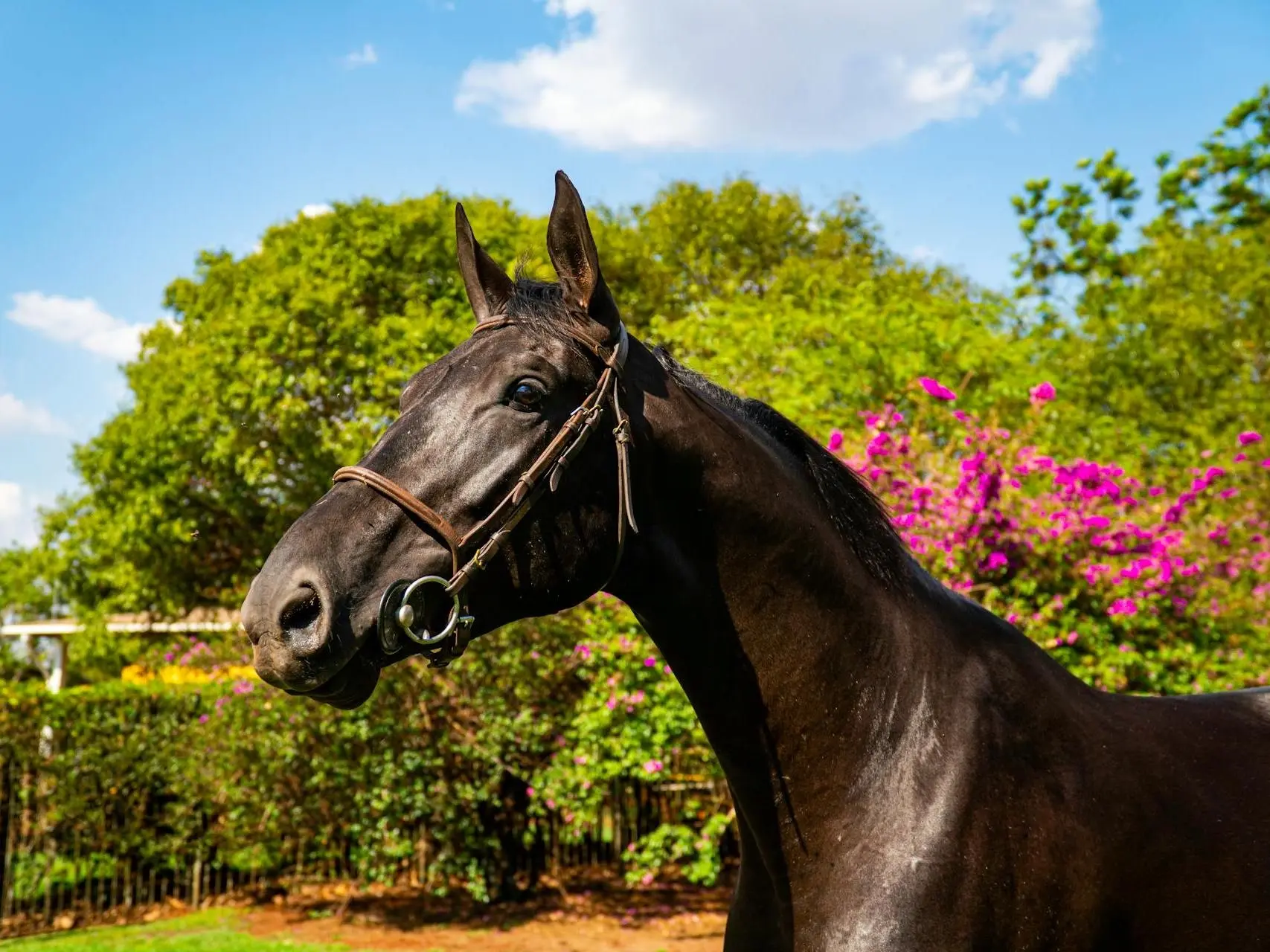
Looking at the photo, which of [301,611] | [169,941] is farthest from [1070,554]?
[169,941]

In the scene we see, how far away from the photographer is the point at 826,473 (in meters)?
2.50

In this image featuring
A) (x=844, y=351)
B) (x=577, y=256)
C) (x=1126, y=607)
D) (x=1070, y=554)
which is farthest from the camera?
(x=844, y=351)

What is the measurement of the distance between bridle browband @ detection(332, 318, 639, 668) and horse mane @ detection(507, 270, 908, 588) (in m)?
0.29

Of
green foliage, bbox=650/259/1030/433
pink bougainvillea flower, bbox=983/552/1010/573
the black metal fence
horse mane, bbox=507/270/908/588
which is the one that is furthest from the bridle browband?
the black metal fence

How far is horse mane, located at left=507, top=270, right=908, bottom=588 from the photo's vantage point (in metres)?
2.39

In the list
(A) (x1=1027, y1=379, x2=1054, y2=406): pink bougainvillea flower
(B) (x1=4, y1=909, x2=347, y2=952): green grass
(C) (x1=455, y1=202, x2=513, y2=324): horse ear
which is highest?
(A) (x1=1027, y1=379, x2=1054, y2=406): pink bougainvillea flower

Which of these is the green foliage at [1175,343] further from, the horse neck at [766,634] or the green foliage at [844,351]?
the horse neck at [766,634]

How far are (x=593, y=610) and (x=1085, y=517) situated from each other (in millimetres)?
3834

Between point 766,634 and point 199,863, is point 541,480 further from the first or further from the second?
point 199,863

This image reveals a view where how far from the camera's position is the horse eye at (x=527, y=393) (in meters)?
2.12

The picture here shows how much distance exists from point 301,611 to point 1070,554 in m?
6.93

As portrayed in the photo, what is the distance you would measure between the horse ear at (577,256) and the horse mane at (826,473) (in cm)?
5

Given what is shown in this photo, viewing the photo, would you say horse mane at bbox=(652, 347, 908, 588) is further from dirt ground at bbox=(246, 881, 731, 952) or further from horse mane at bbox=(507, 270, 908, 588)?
dirt ground at bbox=(246, 881, 731, 952)

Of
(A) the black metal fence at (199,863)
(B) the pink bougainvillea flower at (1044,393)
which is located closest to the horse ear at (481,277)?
(B) the pink bougainvillea flower at (1044,393)
